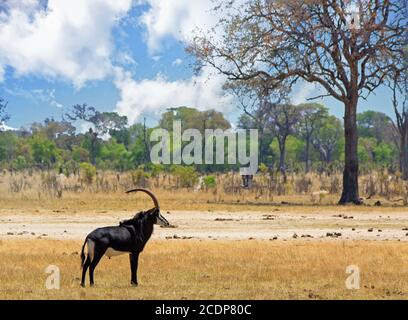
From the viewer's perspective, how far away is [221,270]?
12.6m

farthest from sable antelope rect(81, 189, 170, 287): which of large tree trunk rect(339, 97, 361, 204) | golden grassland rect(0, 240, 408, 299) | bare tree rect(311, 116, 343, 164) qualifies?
bare tree rect(311, 116, 343, 164)

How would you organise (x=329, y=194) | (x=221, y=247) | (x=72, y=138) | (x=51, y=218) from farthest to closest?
(x=72, y=138) → (x=329, y=194) → (x=51, y=218) → (x=221, y=247)

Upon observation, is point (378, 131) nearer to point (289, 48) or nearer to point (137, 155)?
point (137, 155)

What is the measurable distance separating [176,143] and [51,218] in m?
53.7

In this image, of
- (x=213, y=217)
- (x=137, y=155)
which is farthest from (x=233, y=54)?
(x=137, y=155)

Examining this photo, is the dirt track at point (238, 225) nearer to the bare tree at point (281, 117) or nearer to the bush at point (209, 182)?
the bush at point (209, 182)

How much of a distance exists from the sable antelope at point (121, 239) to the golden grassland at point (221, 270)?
0.48 meters

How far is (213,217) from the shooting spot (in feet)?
79.5

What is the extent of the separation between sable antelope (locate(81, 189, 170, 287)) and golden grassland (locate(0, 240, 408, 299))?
48 cm

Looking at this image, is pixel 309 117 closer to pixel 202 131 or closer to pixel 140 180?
pixel 202 131

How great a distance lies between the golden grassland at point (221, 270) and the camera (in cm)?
1028

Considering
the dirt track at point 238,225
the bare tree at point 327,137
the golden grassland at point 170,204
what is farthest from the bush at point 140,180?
the bare tree at point 327,137
